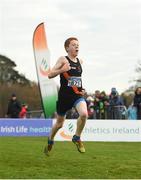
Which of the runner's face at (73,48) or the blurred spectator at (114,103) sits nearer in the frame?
the runner's face at (73,48)

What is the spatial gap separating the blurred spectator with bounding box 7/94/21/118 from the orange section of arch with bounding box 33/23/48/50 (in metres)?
4.44

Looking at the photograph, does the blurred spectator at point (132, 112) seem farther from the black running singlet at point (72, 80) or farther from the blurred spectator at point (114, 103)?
the black running singlet at point (72, 80)

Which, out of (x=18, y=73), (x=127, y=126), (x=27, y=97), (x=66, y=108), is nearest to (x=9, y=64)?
(x=18, y=73)

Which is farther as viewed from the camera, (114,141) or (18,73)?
(18,73)

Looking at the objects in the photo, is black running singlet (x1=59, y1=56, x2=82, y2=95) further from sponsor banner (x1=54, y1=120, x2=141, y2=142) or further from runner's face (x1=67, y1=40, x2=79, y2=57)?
sponsor banner (x1=54, y1=120, x2=141, y2=142)

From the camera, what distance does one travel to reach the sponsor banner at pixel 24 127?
25.0m

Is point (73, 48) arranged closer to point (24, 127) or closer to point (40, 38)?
point (24, 127)

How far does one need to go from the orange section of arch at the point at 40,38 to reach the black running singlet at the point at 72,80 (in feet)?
57.9

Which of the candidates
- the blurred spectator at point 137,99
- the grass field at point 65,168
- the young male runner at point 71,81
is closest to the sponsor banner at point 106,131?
the blurred spectator at point 137,99

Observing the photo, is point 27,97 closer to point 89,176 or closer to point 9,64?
point 9,64

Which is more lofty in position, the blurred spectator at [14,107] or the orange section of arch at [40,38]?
the orange section of arch at [40,38]

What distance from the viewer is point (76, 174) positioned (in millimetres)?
9289

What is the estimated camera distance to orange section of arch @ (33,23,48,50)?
28.3 metres

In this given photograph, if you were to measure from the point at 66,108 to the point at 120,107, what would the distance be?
11824 mm
